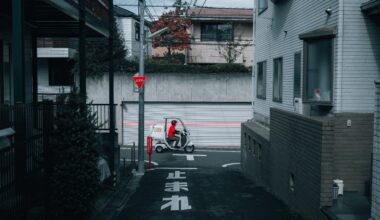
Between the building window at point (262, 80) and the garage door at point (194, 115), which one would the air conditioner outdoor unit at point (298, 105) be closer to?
the building window at point (262, 80)

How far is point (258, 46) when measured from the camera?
21.0m

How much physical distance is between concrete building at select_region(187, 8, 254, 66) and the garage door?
20.1ft

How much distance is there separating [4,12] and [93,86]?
17.9 meters

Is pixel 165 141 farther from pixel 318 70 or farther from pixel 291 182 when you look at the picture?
pixel 318 70

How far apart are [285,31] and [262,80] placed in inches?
183

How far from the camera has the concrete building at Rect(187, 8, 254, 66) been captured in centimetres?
3659

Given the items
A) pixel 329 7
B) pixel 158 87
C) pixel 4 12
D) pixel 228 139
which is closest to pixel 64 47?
pixel 158 87

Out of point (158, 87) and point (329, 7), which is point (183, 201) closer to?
point (329, 7)

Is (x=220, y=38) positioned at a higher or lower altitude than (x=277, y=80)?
higher

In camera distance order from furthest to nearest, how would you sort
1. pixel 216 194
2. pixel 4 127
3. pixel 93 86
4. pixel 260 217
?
pixel 93 86, pixel 216 194, pixel 260 217, pixel 4 127

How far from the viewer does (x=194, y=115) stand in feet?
103

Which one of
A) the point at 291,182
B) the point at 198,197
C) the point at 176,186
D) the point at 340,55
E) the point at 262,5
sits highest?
the point at 262,5

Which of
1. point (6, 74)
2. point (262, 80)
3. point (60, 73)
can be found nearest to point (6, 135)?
point (6, 74)

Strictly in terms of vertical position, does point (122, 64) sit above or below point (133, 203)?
above
